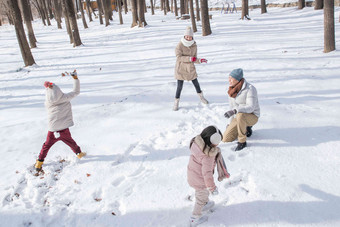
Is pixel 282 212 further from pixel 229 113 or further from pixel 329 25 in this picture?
pixel 329 25

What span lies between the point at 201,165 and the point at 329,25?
26.1 ft

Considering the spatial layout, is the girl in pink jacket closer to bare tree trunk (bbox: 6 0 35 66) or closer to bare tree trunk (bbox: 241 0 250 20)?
bare tree trunk (bbox: 6 0 35 66)

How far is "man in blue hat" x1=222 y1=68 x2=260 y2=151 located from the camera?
3.78 m

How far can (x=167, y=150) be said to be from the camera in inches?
170

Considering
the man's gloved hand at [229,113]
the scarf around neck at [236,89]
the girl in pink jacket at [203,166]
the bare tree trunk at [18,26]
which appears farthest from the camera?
the bare tree trunk at [18,26]

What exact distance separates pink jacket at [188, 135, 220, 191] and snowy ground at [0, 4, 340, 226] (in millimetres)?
548

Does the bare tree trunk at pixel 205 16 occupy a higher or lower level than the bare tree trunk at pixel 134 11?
lower

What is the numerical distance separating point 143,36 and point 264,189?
15469 mm

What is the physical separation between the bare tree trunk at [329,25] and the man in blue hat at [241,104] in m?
6.12

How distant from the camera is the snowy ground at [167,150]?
304cm

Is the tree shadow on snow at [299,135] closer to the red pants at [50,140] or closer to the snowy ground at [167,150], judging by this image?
the snowy ground at [167,150]

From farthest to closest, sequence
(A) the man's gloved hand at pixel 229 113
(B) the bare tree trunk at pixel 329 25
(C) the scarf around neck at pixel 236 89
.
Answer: (B) the bare tree trunk at pixel 329 25 → (C) the scarf around neck at pixel 236 89 → (A) the man's gloved hand at pixel 229 113

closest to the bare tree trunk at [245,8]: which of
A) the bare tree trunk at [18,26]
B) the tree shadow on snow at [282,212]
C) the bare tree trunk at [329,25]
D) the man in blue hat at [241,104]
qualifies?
the bare tree trunk at [329,25]

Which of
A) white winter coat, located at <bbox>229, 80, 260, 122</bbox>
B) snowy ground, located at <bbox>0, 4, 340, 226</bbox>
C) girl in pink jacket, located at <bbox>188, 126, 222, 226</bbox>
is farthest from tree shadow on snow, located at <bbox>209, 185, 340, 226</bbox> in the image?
white winter coat, located at <bbox>229, 80, 260, 122</bbox>
